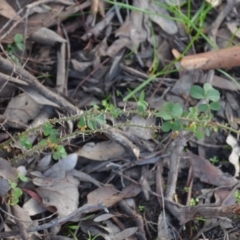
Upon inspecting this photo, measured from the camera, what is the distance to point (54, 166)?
6.91ft

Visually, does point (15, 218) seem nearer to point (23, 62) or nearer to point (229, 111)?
point (23, 62)

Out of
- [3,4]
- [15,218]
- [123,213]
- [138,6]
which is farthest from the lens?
[138,6]

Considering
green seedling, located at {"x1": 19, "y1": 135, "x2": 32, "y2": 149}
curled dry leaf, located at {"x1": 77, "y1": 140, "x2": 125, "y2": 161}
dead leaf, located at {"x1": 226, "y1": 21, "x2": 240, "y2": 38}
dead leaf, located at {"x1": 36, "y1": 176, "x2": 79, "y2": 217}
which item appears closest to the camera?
green seedling, located at {"x1": 19, "y1": 135, "x2": 32, "y2": 149}

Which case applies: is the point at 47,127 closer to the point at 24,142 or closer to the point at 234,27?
the point at 24,142

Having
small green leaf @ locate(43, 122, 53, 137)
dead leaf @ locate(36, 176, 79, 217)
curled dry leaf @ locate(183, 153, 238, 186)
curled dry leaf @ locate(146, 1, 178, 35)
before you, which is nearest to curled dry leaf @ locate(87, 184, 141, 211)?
dead leaf @ locate(36, 176, 79, 217)

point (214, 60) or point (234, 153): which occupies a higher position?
point (214, 60)

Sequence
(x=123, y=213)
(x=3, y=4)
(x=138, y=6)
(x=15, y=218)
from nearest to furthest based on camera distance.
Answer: (x=15, y=218)
(x=123, y=213)
(x=3, y=4)
(x=138, y=6)

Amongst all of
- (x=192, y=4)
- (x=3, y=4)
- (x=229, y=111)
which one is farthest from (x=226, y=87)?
(x=3, y=4)

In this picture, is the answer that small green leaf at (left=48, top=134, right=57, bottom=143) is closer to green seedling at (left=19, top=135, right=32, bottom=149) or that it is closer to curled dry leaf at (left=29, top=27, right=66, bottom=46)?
green seedling at (left=19, top=135, right=32, bottom=149)

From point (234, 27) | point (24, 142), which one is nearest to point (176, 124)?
point (24, 142)

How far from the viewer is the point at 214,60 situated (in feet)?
7.55

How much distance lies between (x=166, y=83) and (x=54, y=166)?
23.1 inches

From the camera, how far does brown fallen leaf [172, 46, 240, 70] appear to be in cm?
229

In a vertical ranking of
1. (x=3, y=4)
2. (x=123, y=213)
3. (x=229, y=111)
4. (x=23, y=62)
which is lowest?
(x=123, y=213)
